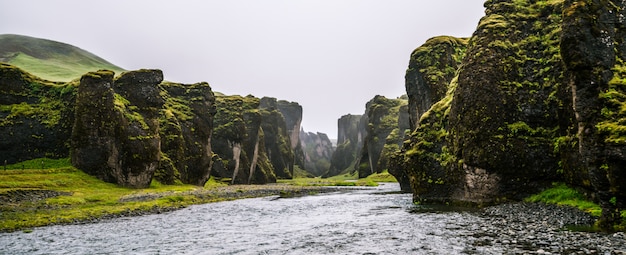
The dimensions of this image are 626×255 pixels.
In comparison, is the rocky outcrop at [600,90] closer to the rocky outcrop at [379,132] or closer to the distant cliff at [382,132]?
the distant cliff at [382,132]

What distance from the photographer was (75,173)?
61.0 meters

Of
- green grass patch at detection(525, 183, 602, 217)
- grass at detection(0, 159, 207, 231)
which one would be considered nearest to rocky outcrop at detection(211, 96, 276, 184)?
grass at detection(0, 159, 207, 231)

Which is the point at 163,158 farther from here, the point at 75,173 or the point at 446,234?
the point at 446,234

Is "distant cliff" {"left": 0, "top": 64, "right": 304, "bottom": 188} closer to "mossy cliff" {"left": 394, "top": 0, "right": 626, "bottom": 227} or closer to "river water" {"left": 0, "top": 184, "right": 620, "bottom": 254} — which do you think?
"river water" {"left": 0, "top": 184, "right": 620, "bottom": 254}

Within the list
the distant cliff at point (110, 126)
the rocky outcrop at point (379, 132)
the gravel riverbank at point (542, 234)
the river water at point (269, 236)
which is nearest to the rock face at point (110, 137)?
the distant cliff at point (110, 126)

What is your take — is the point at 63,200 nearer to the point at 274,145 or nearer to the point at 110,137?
the point at 110,137

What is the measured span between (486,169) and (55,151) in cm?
7174

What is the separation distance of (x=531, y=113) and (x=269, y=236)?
27.4m

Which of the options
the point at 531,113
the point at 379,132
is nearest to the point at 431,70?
the point at 531,113

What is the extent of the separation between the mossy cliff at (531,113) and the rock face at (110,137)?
49.1 meters

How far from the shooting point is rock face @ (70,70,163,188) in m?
64.2

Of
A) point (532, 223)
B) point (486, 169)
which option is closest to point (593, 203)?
point (532, 223)

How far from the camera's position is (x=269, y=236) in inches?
960

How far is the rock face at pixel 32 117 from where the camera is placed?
65688mm
